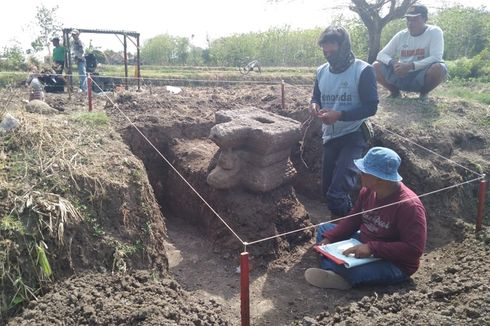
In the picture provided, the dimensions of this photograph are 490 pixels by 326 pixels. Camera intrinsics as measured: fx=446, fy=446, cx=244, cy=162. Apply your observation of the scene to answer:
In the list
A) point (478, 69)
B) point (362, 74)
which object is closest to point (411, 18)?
point (362, 74)

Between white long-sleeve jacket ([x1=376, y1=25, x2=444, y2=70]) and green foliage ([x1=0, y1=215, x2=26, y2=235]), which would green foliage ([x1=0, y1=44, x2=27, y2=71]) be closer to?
white long-sleeve jacket ([x1=376, y1=25, x2=444, y2=70])

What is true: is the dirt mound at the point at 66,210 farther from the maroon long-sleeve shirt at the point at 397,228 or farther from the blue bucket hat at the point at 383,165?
the blue bucket hat at the point at 383,165

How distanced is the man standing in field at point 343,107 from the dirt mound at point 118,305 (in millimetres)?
1806

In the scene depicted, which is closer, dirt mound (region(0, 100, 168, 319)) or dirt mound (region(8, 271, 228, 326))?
dirt mound (region(8, 271, 228, 326))

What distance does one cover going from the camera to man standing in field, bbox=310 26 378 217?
4.31m

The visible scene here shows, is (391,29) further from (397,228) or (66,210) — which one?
(66,210)

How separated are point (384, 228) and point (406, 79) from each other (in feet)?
13.3

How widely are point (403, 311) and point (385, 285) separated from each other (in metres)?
0.95

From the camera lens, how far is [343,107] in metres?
4.50

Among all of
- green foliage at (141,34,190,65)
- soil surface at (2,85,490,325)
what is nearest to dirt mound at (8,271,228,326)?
soil surface at (2,85,490,325)

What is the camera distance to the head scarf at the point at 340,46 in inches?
171

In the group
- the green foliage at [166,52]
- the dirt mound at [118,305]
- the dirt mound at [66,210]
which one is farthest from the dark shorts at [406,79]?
the green foliage at [166,52]

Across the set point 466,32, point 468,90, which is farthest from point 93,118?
point 466,32

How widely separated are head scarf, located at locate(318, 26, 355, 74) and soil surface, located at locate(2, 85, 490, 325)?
4.98ft
